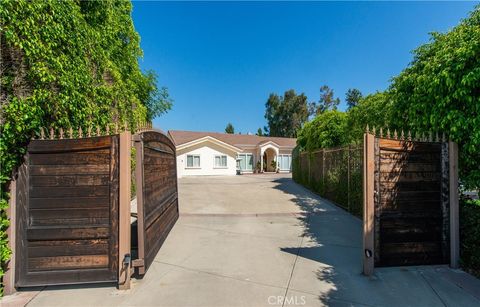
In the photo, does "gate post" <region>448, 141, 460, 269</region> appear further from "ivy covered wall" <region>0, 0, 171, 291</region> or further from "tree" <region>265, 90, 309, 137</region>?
"tree" <region>265, 90, 309, 137</region>

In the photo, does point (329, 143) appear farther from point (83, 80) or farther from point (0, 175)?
point (0, 175)

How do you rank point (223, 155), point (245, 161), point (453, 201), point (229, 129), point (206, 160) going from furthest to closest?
point (229, 129), point (245, 161), point (223, 155), point (206, 160), point (453, 201)

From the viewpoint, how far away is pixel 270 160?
3325cm

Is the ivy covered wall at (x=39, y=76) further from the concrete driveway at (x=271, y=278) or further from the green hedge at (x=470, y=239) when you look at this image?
the green hedge at (x=470, y=239)

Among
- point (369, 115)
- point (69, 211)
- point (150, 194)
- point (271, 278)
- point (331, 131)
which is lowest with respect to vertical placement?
point (271, 278)

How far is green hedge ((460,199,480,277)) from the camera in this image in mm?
4090

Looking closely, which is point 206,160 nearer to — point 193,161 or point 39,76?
point 193,161

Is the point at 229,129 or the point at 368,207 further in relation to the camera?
the point at 229,129

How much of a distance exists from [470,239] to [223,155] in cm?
2255

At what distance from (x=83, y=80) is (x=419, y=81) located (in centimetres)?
647

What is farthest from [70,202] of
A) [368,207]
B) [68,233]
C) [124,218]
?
[368,207]

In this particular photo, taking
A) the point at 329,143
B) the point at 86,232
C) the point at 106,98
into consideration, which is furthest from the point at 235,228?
the point at 329,143

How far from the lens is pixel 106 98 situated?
251 inches

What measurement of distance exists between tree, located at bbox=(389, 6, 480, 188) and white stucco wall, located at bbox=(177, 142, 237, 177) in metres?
20.9
